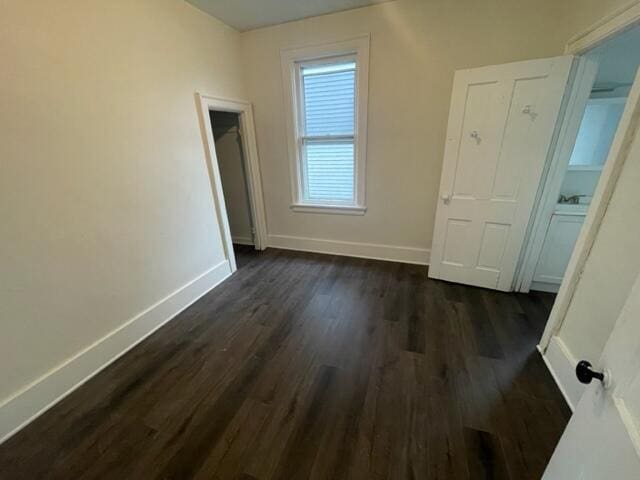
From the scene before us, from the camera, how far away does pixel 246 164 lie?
3.37m

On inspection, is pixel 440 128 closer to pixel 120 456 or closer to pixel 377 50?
pixel 377 50

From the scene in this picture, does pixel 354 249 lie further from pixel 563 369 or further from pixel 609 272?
pixel 609 272

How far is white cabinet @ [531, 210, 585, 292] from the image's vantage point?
90.5 inches

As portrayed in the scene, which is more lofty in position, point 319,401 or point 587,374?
point 587,374

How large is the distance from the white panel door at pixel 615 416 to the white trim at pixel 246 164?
290 cm

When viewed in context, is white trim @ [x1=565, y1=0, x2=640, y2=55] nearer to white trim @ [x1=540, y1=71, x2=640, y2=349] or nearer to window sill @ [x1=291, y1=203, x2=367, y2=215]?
white trim @ [x1=540, y1=71, x2=640, y2=349]

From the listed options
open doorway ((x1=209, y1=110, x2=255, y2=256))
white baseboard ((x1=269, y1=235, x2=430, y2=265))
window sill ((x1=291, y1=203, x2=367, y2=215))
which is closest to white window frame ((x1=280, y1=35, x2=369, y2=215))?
window sill ((x1=291, y1=203, x2=367, y2=215))

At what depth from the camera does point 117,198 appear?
1871 millimetres

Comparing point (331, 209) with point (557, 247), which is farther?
point (331, 209)

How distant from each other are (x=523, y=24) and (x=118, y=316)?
394 centimetres

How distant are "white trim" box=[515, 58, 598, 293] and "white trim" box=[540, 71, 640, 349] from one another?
81 cm

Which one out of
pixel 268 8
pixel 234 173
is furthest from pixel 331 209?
pixel 268 8

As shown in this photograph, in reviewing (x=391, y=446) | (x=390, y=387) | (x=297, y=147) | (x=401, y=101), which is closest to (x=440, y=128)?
(x=401, y=101)

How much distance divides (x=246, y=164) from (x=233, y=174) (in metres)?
0.42
